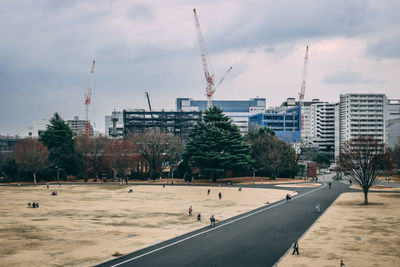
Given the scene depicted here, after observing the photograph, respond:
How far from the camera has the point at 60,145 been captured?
125 m

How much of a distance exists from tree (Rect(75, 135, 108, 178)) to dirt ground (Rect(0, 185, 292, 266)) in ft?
150

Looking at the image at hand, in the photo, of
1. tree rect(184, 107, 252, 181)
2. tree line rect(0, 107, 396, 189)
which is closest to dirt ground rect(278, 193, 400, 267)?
tree rect(184, 107, 252, 181)

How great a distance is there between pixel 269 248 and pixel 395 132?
571ft

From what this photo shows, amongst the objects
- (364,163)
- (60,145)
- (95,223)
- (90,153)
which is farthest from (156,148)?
(95,223)

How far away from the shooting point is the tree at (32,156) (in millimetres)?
109062

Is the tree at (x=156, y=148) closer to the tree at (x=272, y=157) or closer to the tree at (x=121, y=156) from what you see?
the tree at (x=121, y=156)

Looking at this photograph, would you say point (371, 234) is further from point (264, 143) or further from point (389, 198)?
point (264, 143)

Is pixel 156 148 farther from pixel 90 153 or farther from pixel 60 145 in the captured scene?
pixel 60 145

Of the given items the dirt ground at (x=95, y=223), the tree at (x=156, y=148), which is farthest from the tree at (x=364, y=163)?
the tree at (x=156, y=148)

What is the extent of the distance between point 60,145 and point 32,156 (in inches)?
657

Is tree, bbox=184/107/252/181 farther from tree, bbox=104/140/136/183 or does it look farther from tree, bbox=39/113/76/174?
tree, bbox=39/113/76/174

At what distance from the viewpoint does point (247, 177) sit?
121 metres

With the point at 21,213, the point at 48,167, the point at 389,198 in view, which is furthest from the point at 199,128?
the point at 21,213

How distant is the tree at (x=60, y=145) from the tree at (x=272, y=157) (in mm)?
61286
